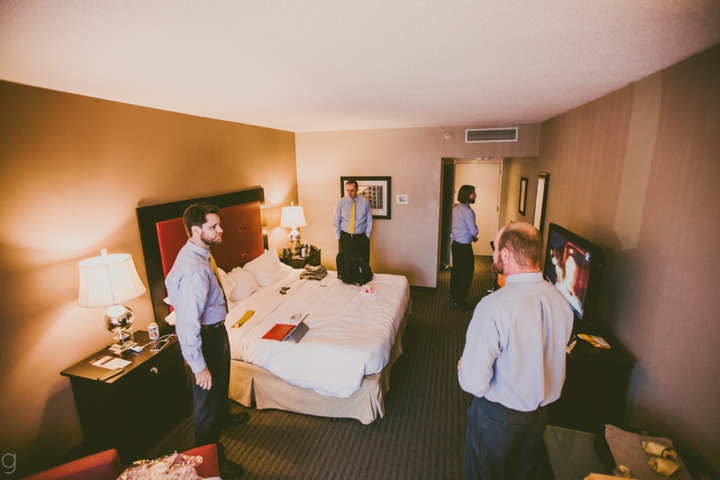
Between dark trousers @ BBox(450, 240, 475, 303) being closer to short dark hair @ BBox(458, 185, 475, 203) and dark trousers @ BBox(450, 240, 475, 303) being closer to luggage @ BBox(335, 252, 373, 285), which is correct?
short dark hair @ BBox(458, 185, 475, 203)

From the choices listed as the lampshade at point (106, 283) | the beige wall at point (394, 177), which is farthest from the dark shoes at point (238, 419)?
the beige wall at point (394, 177)

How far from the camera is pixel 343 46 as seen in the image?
145cm

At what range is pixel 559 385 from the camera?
5.13 ft

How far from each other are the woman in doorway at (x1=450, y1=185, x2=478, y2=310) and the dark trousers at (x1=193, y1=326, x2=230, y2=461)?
11.1 feet

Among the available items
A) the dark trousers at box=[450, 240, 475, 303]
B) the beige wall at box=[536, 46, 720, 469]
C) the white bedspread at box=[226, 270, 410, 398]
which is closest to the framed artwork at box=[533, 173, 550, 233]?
the dark trousers at box=[450, 240, 475, 303]

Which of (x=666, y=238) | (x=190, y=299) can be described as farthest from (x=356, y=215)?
(x=666, y=238)

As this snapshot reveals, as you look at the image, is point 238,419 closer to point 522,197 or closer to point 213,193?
point 213,193

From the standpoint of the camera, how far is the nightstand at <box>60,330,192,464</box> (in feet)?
7.23

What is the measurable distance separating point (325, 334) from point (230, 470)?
3.78 feet

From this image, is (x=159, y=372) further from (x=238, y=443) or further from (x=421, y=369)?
(x=421, y=369)

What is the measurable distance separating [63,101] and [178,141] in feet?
3.20

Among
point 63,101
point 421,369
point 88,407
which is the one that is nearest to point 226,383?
point 88,407

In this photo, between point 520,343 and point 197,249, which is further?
point 197,249

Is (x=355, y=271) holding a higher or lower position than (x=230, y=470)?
higher
